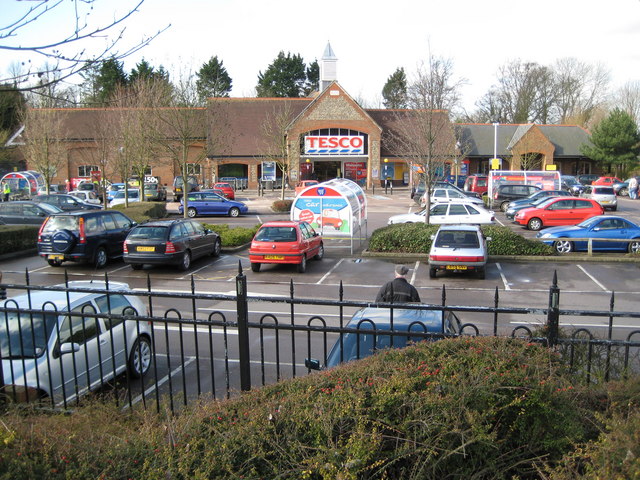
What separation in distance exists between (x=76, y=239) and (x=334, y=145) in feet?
123

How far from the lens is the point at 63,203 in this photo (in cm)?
3128

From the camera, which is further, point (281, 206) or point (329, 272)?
point (281, 206)

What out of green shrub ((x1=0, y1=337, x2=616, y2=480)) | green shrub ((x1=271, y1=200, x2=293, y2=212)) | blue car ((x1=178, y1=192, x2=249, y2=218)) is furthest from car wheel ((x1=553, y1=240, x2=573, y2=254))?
blue car ((x1=178, y1=192, x2=249, y2=218))

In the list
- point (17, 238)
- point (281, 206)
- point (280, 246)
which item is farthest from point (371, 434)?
point (281, 206)

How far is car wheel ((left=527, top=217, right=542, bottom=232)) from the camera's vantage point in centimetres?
2619

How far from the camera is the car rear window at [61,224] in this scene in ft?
55.6

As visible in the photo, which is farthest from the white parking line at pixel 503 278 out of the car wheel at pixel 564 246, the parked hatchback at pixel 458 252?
the car wheel at pixel 564 246

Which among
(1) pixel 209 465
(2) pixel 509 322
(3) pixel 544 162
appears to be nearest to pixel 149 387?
(1) pixel 209 465

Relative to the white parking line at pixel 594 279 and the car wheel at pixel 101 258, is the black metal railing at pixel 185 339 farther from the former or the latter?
the car wheel at pixel 101 258

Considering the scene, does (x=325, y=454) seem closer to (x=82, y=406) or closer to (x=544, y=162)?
(x=82, y=406)

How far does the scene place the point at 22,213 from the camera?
23750 millimetres

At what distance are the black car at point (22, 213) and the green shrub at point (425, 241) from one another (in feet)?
48.3

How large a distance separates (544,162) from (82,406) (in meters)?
55.9

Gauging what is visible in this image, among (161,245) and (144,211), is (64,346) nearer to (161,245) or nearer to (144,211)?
(161,245)
